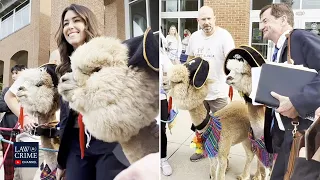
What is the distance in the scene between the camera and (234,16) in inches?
35.0

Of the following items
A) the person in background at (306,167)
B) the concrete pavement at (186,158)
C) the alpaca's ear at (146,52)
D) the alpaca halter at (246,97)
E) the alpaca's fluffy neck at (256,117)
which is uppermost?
the alpaca's ear at (146,52)

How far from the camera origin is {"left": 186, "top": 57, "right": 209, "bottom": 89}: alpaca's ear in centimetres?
111

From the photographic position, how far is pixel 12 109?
0.85 m

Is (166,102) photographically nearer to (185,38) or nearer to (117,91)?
(185,38)

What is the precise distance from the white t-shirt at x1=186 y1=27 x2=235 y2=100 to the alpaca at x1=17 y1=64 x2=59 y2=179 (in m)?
0.45

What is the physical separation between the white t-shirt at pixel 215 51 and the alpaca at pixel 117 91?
43 cm

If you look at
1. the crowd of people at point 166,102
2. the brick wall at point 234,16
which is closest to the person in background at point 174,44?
the crowd of people at point 166,102

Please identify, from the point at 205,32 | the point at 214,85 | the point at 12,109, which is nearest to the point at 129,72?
the point at 12,109

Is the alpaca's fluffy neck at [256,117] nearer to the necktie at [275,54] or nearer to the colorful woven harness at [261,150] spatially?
the colorful woven harness at [261,150]

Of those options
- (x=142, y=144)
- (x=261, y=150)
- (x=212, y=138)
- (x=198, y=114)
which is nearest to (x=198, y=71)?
(x=198, y=114)

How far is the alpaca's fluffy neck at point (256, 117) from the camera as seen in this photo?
1207mm

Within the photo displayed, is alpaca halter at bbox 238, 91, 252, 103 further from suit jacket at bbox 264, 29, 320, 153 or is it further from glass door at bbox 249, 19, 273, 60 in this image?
suit jacket at bbox 264, 29, 320, 153

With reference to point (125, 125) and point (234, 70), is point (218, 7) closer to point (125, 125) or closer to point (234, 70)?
point (234, 70)

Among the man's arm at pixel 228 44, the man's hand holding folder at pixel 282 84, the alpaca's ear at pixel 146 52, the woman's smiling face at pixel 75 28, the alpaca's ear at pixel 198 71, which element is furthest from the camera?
the alpaca's ear at pixel 198 71
